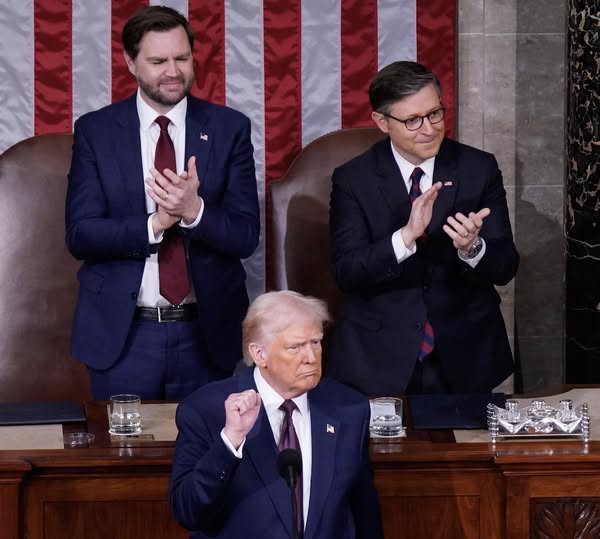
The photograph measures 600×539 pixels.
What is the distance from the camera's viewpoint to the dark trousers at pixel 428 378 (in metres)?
4.32

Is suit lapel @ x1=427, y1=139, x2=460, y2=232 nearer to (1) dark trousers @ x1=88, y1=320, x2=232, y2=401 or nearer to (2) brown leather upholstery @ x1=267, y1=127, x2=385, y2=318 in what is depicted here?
(1) dark trousers @ x1=88, y1=320, x2=232, y2=401

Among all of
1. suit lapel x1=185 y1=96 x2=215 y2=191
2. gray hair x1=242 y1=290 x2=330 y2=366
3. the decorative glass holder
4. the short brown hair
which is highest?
the short brown hair

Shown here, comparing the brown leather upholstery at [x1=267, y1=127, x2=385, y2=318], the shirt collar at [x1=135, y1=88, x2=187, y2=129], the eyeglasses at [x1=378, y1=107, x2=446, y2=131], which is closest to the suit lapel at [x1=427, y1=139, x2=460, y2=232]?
the eyeglasses at [x1=378, y1=107, x2=446, y2=131]

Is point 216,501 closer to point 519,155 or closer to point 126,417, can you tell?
point 126,417

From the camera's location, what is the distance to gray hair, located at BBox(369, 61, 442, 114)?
427cm

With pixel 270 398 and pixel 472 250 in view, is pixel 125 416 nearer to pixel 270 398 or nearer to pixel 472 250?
pixel 270 398

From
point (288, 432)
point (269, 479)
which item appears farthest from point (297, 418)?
point (269, 479)

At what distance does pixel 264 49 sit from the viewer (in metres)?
5.78

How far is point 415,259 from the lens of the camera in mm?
4359

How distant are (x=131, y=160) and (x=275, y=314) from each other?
1435mm

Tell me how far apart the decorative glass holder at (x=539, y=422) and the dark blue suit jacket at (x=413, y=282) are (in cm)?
59

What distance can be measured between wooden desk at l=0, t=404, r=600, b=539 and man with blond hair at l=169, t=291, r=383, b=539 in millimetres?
348

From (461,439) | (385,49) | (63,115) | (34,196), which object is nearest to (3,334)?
(34,196)

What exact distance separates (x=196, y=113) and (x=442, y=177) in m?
0.85
